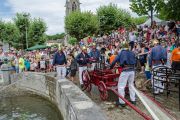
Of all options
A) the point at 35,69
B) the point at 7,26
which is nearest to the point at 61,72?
the point at 35,69

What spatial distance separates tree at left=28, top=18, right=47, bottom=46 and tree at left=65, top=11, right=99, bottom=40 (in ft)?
14.0

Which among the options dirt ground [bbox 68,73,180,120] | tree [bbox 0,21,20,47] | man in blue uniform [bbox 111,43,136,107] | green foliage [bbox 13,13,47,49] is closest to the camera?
dirt ground [bbox 68,73,180,120]

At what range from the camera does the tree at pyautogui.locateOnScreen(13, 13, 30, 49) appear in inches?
2053

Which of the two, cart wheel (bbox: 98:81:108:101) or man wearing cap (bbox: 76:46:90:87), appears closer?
cart wheel (bbox: 98:81:108:101)

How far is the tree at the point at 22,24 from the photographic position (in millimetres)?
52156

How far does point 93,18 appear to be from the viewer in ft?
182

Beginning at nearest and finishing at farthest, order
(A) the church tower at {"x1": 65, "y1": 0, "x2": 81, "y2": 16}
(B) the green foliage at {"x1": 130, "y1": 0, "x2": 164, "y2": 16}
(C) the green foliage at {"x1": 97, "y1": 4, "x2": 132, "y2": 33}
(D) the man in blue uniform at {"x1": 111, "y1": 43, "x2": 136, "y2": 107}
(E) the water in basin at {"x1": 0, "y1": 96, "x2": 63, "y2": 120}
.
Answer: (D) the man in blue uniform at {"x1": 111, "y1": 43, "x2": 136, "y2": 107} → (E) the water in basin at {"x1": 0, "y1": 96, "x2": 63, "y2": 120} → (B) the green foliage at {"x1": 130, "y1": 0, "x2": 164, "y2": 16} → (C) the green foliage at {"x1": 97, "y1": 4, "x2": 132, "y2": 33} → (A) the church tower at {"x1": 65, "y1": 0, "x2": 81, "y2": 16}

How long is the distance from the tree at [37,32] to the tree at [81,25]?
4.27 meters

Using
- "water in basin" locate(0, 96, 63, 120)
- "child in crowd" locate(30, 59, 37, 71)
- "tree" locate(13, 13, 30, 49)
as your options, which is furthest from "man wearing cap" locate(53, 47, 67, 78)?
"tree" locate(13, 13, 30, 49)

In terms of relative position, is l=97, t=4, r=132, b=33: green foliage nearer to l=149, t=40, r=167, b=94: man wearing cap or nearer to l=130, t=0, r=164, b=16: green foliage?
l=130, t=0, r=164, b=16: green foliage

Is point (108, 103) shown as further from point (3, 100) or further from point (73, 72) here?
point (3, 100)

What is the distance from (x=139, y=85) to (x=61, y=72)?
3850 mm

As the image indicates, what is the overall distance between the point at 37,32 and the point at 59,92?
43182 millimetres

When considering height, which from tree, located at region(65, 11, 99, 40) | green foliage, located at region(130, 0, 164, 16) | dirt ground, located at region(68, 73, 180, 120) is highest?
tree, located at region(65, 11, 99, 40)
